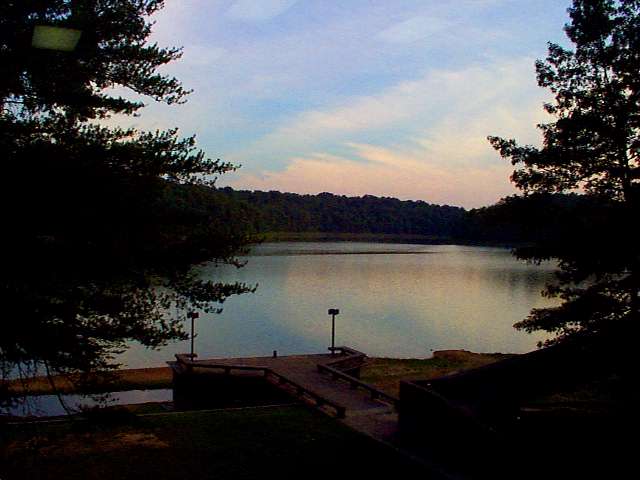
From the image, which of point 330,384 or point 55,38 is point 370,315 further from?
point 55,38

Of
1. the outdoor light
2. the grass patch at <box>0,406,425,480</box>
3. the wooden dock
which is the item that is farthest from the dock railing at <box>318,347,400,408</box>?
the outdoor light

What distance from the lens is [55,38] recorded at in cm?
904

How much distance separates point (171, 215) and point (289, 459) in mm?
5368

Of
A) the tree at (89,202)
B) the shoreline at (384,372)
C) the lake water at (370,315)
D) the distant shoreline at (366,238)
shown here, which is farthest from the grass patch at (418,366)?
the distant shoreline at (366,238)

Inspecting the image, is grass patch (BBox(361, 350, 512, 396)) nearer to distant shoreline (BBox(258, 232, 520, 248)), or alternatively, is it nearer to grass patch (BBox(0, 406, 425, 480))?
grass patch (BBox(0, 406, 425, 480))

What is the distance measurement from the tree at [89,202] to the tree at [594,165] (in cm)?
698

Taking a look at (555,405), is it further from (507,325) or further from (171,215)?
(507,325)

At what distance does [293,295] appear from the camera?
2160 inches

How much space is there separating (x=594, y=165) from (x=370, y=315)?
110ft

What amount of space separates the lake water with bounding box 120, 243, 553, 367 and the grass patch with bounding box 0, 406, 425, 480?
4.39m

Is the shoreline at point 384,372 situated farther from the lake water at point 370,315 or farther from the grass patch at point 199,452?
the grass patch at point 199,452

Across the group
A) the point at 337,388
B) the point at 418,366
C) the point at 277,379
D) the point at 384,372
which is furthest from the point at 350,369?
the point at 418,366

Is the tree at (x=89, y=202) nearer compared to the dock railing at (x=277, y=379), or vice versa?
the tree at (x=89, y=202)

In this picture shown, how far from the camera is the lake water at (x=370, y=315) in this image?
33562 millimetres
